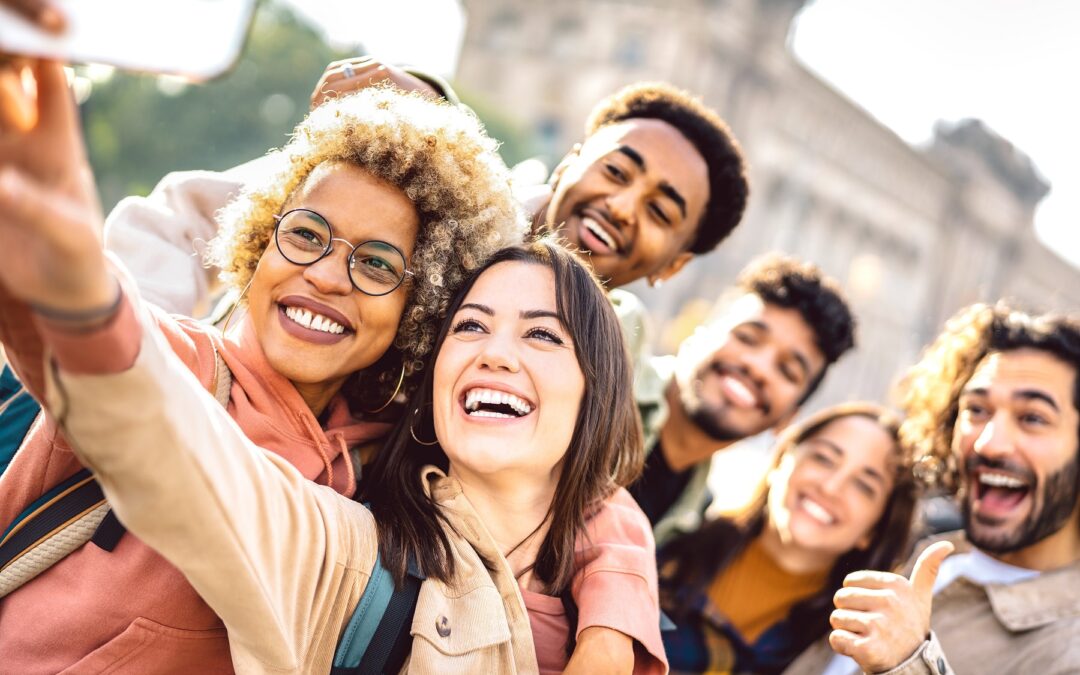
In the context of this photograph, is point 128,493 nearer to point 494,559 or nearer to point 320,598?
point 320,598

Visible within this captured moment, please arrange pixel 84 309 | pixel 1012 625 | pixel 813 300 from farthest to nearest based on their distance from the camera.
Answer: pixel 813 300 < pixel 1012 625 < pixel 84 309

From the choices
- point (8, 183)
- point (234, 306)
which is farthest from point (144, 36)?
point (234, 306)

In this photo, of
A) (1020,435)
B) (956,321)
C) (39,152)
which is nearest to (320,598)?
(39,152)

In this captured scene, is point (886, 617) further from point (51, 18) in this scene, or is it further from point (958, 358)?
point (51, 18)

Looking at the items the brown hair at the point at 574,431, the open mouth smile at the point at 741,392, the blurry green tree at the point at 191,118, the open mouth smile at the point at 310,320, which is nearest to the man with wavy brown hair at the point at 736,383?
the open mouth smile at the point at 741,392

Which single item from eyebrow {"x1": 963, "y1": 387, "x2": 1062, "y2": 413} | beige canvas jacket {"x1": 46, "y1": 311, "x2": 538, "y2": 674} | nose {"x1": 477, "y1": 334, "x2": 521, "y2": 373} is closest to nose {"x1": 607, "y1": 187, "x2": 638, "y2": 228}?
nose {"x1": 477, "y1": 334, "x2": 521, "y2": 373}

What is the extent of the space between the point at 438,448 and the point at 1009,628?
2004 mm

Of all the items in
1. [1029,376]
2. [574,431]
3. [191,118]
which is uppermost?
[1029,376]

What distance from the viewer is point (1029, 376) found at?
3.14 m

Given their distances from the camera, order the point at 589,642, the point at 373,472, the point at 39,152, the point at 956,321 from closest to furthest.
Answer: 1. the point at 39,152
2. the point at 589,642
3. the point at 373,472
4. the point at 956,321

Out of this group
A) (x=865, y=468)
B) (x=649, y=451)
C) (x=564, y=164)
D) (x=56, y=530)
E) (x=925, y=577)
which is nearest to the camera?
(x=56, y=530)

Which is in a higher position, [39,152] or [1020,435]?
[1020,435]

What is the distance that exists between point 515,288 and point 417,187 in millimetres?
332

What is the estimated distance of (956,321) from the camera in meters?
3.64
